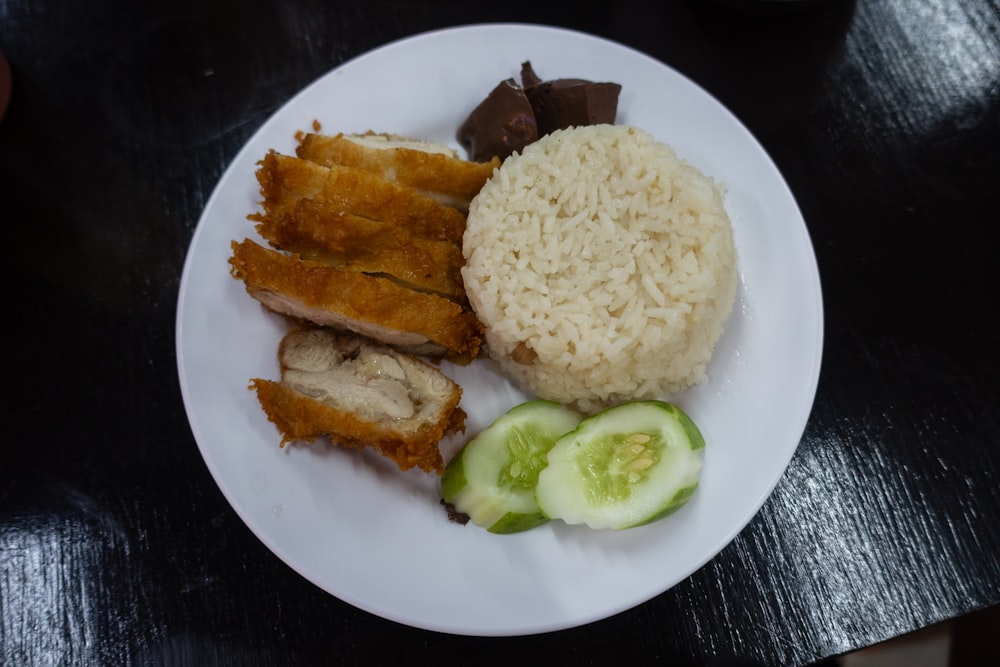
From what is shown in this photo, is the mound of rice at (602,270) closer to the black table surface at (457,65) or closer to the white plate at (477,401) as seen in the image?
the white plate at (477,401)

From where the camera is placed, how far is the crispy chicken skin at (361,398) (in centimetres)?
207

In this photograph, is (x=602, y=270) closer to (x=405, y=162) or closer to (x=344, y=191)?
(x=405, y=162)

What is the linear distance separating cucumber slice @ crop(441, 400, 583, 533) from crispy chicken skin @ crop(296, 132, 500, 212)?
89cm

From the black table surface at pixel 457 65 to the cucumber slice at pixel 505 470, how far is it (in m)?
0.49

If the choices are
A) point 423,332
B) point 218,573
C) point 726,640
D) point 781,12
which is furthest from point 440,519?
point 781,12

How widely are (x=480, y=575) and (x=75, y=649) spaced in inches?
55.8

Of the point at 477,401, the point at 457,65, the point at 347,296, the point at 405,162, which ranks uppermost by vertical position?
the point at 457,65

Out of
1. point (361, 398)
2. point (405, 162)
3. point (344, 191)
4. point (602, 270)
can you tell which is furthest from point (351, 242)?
point (602, 270)

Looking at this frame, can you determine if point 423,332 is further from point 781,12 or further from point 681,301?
point 781,12

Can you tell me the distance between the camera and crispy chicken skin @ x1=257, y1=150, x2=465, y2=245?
7.50ft

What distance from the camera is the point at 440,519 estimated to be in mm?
2145

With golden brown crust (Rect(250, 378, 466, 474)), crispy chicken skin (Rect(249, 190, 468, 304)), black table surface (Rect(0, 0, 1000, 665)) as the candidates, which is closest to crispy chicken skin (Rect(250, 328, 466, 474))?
golden brown crust (Rect(250, 378, 466, 474))

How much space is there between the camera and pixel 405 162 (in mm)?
2393

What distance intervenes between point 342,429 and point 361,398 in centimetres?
14
